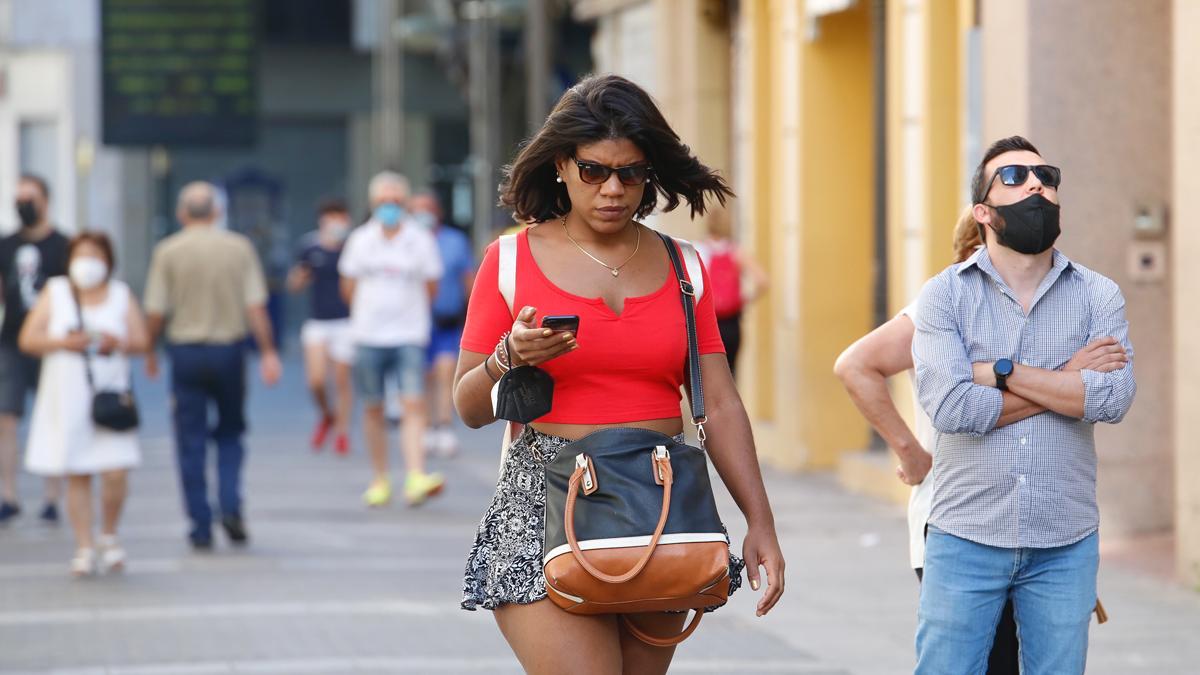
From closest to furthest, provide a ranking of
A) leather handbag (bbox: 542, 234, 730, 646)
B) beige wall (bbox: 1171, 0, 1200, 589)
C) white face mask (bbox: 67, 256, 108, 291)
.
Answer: leather handbag (bbox: 542, 234, 730, 646), beige wall (bbox: 1171, 0, 1200, 589), white face mask (bbox: 67, 256, 108, 291)

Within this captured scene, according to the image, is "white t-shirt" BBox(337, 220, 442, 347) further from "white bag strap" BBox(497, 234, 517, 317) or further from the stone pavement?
"white bag strap" BBox(497, 234, 517, 317)

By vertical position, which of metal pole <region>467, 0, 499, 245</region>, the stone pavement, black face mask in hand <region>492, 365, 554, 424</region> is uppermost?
metal pole <region>467, 0, 499, 245</region>

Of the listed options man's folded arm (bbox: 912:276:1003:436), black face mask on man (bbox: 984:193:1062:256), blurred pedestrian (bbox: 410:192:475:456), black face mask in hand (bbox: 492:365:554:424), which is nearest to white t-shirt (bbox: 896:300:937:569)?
man's folded arm (bbox: 912:276:1003:436)

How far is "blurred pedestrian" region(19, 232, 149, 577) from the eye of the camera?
10.3 m

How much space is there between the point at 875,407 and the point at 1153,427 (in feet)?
18.6

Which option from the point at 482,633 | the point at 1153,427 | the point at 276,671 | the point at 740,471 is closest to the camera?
the point at 740,471

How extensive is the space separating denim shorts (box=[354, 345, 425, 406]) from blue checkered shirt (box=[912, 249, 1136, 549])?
8.41 metres

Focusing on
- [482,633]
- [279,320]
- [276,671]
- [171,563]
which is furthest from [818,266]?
[279,320]

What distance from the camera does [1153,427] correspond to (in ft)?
34.7

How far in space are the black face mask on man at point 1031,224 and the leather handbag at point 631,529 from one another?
1.03 metres

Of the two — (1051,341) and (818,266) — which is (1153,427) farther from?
(1051,341)

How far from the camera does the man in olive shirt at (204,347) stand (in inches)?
440

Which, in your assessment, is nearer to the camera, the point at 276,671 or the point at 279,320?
the point at 276,671

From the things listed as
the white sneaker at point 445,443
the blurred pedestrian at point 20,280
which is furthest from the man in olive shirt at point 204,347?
the white sneaker at point 445,443
